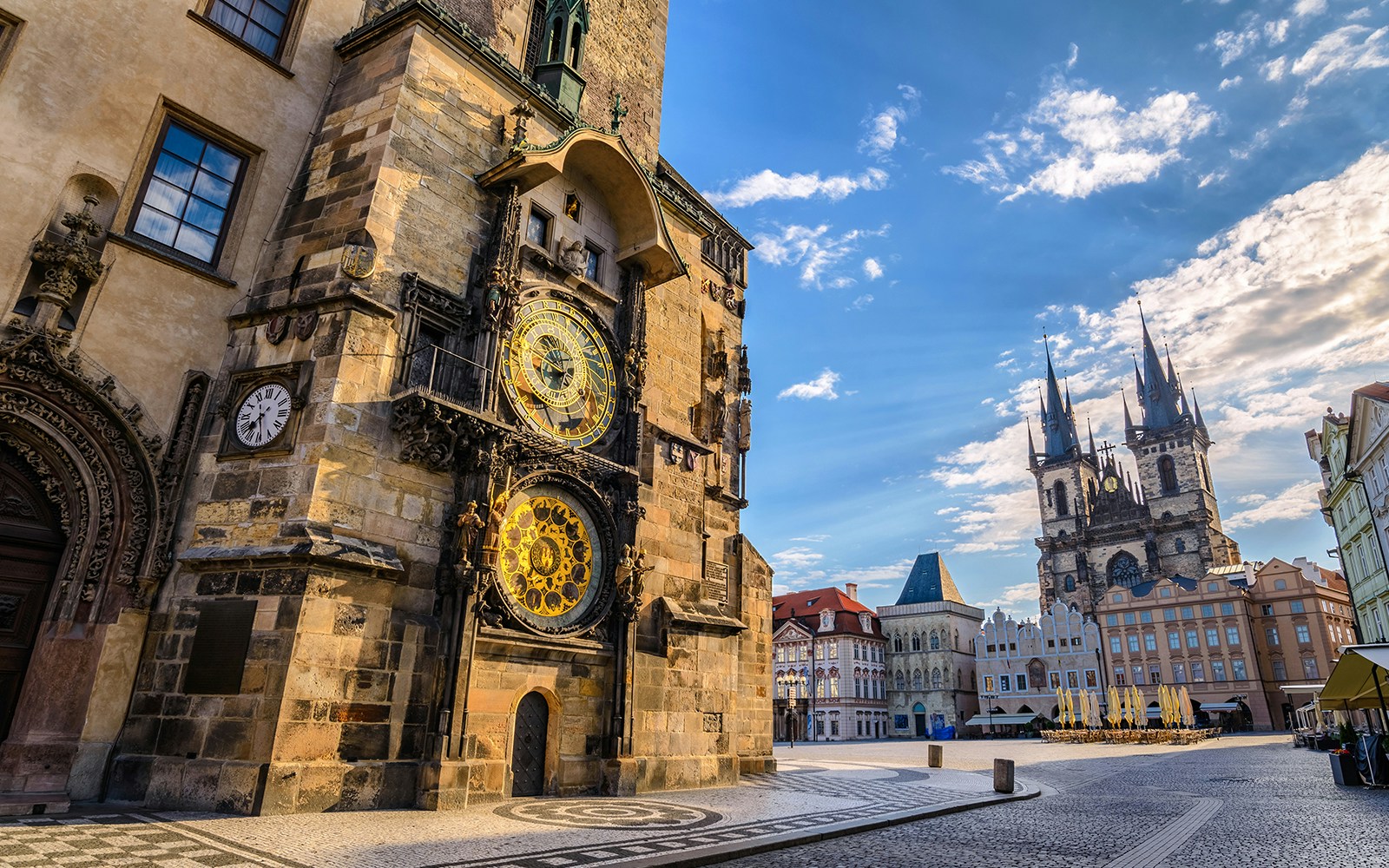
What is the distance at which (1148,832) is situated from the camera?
10.3 m

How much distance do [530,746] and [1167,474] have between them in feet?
332

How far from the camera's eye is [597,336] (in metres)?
15.3

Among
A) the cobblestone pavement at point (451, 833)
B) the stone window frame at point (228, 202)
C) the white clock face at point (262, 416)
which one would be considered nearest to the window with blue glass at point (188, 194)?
the stone window frame at point (228, 202)

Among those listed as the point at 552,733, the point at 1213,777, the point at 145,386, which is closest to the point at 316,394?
the point at 145,386

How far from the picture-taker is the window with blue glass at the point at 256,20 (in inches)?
513

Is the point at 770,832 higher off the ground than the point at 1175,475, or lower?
lower

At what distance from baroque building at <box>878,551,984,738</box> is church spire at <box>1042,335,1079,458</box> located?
33285 millimetres

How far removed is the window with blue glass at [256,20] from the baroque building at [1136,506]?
92.5 m

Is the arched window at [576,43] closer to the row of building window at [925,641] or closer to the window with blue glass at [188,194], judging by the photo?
the window with blue glass at [188,194]

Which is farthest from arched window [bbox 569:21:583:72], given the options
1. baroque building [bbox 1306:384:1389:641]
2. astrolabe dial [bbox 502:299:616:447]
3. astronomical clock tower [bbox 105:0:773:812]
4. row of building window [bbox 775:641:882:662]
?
row of building window [bbox 775:641:882:662]

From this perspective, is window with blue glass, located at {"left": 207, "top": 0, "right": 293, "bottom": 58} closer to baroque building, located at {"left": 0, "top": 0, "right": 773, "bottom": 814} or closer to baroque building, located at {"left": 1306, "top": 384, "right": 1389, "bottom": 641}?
baroque building, located at {"left": 0, "top": 0, "right": 773, "bottom": 814}

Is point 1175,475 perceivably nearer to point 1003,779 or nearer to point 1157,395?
point 1157,395

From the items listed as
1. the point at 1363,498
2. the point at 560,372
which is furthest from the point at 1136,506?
the point at 560,372

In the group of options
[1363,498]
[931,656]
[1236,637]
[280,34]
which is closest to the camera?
[280,34]
